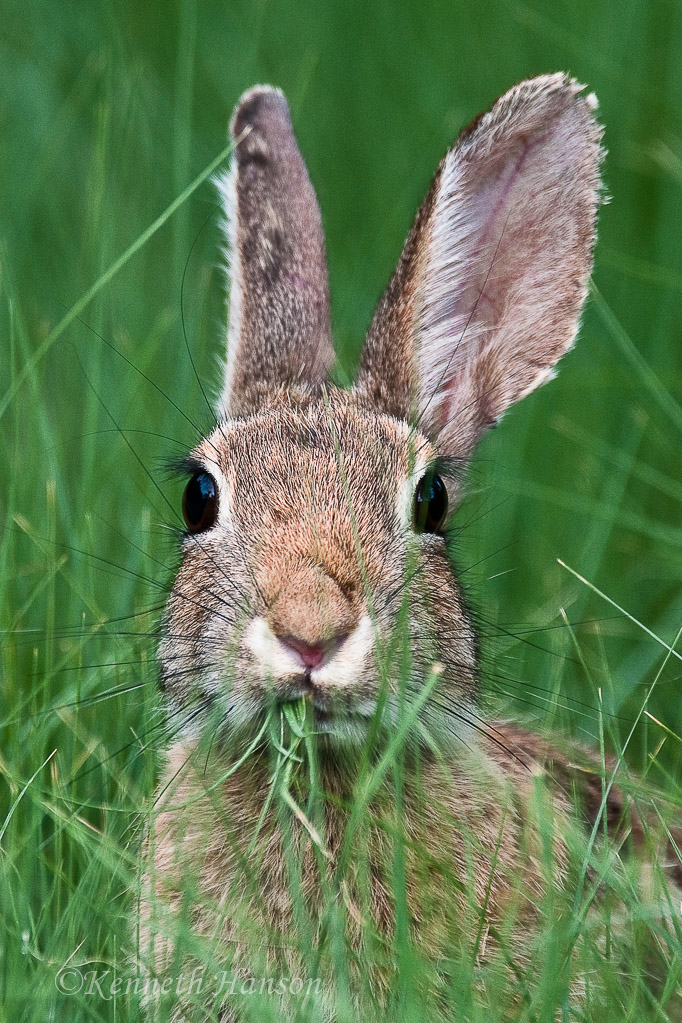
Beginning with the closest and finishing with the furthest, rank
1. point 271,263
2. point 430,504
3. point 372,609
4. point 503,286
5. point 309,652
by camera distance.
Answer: point 309,652, point 372,609, point 430,504, point 503,286, point 271,263

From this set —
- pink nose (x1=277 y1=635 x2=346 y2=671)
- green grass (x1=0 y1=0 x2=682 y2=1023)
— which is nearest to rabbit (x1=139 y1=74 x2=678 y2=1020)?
pink nose (x1=277 y1=635 x2=346 y2=671)

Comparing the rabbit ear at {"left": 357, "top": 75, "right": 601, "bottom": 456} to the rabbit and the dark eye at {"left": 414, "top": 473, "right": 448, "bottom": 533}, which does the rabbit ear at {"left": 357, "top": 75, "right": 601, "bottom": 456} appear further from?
the dark eye at {"left": 414, "top": 473, "right": 448, "bottom": 533}

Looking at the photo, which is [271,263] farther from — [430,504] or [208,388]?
[430,504]

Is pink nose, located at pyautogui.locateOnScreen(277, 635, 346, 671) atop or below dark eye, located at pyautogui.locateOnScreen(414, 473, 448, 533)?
below

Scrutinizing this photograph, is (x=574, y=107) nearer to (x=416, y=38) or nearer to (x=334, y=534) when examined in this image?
(x=334, y=534)

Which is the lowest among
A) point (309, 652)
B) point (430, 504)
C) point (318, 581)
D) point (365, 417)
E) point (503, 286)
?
point (309, 652)

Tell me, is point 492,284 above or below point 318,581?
above

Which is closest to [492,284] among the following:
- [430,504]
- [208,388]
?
[430,504]

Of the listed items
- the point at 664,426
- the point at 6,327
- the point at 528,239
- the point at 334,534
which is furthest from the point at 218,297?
the point at 334,534
